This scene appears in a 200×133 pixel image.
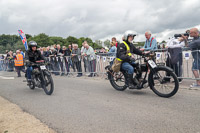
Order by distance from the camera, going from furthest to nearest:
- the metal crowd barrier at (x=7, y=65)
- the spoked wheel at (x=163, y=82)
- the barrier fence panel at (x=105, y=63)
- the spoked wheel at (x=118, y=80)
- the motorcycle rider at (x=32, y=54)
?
the metal crowd barrier at (x=7, y=65), the motorcycle rider at (x=32, y=54), the barrier fence panel at (x=105, y=63), the spoked wheel at (x=118, y=80), the spoked wheel at (x=163, y=82)

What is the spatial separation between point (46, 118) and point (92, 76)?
19.0ft

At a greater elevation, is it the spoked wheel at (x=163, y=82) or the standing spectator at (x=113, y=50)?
the standing spectator at (x=113, y=50)

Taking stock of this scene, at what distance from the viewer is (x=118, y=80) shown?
5574 mm

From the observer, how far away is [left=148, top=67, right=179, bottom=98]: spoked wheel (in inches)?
165

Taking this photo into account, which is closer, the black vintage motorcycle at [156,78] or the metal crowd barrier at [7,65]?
the black vintage motorcycle at [156,78]

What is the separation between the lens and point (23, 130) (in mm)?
2988

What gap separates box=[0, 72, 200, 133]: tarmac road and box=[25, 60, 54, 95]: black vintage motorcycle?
26.1 inches

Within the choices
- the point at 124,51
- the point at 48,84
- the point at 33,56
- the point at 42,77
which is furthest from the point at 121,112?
the point at 33,56

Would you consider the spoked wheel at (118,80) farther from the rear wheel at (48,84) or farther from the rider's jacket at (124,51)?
the rear wheel at (48,84)

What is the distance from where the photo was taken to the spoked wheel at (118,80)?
214 inches

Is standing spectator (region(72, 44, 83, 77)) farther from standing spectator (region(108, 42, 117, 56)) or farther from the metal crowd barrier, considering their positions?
the metal crowd barrier

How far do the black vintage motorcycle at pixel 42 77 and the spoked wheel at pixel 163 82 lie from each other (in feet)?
10.7

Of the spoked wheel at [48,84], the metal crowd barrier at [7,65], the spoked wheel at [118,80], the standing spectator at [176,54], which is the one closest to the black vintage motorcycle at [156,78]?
the spoked wheel at [118,80]

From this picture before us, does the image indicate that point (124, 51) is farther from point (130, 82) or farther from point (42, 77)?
point (42, 77)
